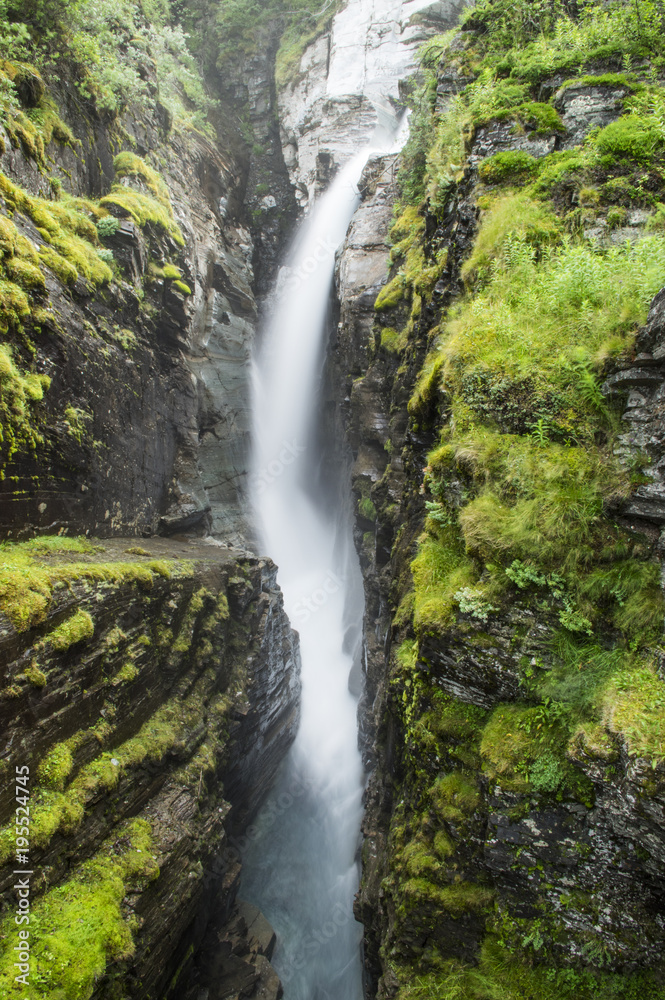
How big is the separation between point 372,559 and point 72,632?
1011cm

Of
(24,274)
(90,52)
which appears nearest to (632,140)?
(24,274)

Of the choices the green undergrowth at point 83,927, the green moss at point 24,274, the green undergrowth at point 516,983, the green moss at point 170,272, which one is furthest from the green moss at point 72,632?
the green moss at point 170,272

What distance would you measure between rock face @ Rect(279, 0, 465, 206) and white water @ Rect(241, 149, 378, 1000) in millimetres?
1863

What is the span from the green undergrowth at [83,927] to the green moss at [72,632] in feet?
10.4

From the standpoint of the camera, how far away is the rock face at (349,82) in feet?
78.0

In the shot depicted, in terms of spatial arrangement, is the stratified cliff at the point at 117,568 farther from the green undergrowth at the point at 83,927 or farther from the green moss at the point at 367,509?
the green moss at the point at 367,509

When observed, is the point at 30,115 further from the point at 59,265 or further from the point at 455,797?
the point at 455,797

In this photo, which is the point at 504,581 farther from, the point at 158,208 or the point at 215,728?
the point at 158,208

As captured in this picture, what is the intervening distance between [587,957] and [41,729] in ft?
22.7

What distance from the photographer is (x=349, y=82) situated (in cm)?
2458

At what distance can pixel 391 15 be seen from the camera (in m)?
24.6

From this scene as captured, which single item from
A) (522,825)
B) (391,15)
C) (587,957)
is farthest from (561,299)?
(391,15)

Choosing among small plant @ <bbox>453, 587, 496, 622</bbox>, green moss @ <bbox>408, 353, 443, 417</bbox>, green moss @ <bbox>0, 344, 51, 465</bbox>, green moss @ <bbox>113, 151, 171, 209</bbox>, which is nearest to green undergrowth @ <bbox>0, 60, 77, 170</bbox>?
green moss @ <bbox>113, 151, 171, 209</bbox>

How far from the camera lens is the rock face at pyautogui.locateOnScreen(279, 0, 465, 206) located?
23781 mm
